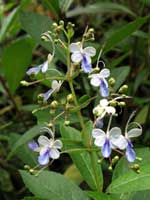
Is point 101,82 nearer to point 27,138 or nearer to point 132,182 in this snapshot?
point 132,182

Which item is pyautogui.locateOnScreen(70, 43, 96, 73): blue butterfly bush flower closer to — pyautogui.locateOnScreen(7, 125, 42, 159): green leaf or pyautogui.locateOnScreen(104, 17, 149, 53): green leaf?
pyautogui.locateOnScreen(104, 17, 149, 53): green leaf

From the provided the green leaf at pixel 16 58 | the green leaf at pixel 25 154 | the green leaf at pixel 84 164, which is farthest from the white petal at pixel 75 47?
the green leaf at pixel 25 154

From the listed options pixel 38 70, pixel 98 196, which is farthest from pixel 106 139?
pixel 38 70

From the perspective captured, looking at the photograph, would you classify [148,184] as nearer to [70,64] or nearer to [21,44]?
[70,64]

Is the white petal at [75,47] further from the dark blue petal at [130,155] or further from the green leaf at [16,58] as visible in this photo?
the green leaf at [16,58]

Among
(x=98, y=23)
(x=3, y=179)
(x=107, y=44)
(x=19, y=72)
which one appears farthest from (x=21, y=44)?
(x=98, y=23)
